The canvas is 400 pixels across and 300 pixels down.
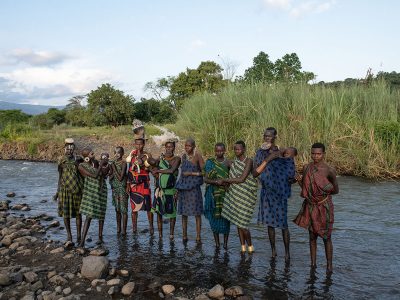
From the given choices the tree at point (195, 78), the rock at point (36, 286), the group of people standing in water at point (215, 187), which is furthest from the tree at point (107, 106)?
the rock at point (36, 286)

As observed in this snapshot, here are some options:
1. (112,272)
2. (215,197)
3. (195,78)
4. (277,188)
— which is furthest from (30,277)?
(195,78)

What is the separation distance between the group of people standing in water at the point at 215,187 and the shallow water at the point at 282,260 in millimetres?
257

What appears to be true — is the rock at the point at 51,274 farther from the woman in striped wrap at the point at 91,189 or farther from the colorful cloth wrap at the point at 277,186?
the colorful cloth wrap at the point at 277,186

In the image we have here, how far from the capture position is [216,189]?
608 centimetres

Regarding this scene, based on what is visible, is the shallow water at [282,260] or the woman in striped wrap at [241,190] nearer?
the shallow water at [282,260]

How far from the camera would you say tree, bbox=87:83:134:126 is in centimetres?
2859

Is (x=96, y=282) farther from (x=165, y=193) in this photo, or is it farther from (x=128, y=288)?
(x=165, y=193)

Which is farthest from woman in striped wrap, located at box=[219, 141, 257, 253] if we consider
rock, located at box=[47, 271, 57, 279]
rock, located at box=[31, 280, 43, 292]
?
rock, located at box=[31, 280, 43, 292]

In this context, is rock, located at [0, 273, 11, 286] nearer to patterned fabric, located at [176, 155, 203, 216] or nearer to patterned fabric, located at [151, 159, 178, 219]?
patterned fabric, located at [151, 159, 178, 219]

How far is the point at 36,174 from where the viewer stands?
16312mm

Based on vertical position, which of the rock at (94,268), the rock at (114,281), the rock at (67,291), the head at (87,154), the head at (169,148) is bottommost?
the rock at (67,291)

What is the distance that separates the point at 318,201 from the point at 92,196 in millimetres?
3450

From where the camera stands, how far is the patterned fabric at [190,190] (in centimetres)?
634

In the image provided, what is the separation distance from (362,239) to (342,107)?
261 inches
